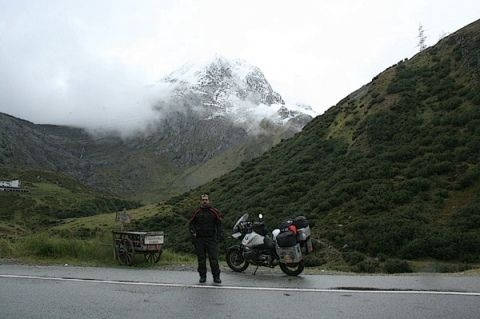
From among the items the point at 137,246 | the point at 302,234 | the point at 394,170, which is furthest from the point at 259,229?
the point at 394,170

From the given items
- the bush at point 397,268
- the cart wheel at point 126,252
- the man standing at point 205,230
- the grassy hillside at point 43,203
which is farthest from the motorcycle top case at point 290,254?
the grassy hillside at point 43,203

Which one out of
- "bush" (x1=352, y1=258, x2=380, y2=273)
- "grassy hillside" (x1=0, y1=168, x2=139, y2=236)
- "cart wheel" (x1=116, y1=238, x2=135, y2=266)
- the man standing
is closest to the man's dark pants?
the man standing

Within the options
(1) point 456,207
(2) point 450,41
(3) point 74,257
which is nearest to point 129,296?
(3) point 74,257

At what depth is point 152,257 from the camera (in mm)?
14766

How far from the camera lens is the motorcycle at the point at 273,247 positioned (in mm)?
11562

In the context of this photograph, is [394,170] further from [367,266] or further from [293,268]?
[293,268]

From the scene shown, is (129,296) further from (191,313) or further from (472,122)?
(472,122)

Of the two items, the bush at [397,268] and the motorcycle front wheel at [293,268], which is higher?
the motorcycle front wheel at [293,268]

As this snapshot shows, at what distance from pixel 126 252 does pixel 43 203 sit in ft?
442

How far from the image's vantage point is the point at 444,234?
67.1ft

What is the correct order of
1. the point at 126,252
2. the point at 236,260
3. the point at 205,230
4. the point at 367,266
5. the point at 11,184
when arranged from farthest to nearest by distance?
the point at 11,184
the point at 367,266
the point at 126,252
the point at 236,260
the point at 205,230

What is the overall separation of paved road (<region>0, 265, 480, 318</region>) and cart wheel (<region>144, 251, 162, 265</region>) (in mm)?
3249

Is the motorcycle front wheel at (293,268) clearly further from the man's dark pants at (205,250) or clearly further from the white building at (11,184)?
the white building at (11,184)

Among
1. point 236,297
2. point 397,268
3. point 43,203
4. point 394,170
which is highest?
point 43,203
